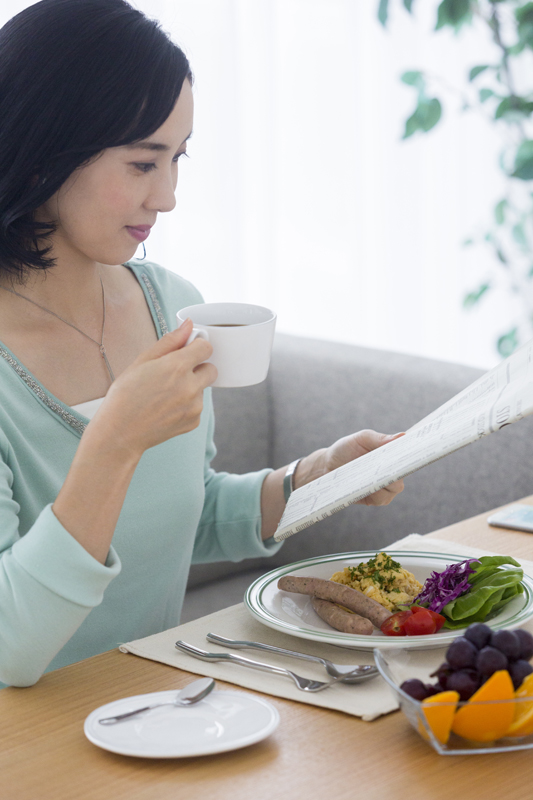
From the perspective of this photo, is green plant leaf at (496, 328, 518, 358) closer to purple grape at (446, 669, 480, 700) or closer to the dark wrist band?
the dark wrist band

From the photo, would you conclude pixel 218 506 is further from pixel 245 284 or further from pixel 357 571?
pixel 245 284

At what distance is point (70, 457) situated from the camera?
1.08 m

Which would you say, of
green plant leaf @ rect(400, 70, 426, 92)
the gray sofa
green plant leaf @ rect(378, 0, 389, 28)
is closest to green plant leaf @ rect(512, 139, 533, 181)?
green plant leaf @ rect(400, 70, 426, 92)

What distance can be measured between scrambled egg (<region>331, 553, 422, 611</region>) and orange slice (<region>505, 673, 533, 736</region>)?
0.82 ft

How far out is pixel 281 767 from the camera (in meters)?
0.62

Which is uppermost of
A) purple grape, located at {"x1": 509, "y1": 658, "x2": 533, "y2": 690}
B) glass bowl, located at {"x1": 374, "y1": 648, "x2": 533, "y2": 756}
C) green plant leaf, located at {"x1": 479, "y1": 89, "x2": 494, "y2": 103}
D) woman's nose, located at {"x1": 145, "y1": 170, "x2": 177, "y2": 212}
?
green plant leaf, located at {"x1": 479, "y1": 89, "x2": 494, "y2": 103}

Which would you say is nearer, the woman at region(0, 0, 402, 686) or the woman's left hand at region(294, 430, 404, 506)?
the woman at region(0, 0, 402, 686)

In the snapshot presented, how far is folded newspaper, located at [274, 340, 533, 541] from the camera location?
2.21 ft

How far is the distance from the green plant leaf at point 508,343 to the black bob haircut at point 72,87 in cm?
199

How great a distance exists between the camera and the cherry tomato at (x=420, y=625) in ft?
2.58

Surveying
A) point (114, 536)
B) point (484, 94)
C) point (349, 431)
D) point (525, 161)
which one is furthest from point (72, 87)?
point (484, 94)

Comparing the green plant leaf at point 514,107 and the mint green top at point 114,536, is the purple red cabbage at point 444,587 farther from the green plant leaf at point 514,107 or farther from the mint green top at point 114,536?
the green plant leaf at point 514,107

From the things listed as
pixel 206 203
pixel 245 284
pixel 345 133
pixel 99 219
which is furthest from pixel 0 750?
pixel 345 133

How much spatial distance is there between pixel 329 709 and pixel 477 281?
2423 millimetres
